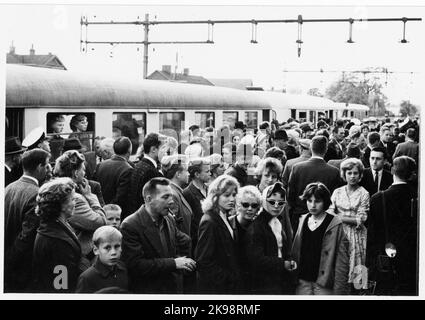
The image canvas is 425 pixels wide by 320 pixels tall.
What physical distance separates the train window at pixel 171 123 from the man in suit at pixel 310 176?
2.99 m

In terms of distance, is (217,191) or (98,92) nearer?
(217,191)

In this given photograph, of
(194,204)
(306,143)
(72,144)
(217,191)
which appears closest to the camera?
(217,191)

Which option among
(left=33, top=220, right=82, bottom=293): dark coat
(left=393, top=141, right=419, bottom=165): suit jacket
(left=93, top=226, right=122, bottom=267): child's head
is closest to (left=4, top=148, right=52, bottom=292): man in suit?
(left=33, top=220, right=82, bottom=293): dark coat

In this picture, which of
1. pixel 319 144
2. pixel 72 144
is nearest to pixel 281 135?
pixel 319 144

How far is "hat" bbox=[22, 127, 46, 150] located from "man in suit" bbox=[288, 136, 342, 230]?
220cm

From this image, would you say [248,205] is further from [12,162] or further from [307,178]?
[12,162]

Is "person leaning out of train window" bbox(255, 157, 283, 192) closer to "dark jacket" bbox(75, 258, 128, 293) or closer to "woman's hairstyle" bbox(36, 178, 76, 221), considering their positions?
"dark jacket" bbox(75, 258, 128, 293)

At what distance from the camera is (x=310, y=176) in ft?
18.8

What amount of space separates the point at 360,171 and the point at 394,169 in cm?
27

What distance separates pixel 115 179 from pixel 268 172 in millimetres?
1334

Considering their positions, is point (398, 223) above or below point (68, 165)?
below
